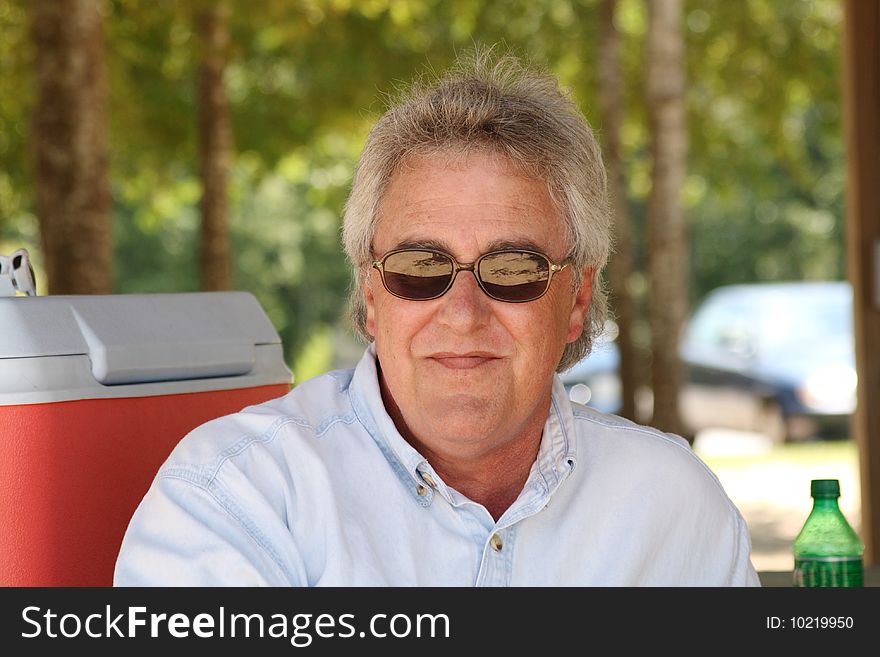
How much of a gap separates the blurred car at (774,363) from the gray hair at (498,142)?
484 inches

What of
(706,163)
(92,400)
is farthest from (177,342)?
(706,163)

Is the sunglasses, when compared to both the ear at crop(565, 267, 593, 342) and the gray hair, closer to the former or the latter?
the gray hair

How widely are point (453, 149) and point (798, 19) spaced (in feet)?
34.1

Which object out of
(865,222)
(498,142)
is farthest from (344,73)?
(498,142)

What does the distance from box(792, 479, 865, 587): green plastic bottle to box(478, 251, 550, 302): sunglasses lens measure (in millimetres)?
544

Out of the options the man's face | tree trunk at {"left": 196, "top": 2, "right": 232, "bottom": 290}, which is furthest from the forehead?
tree trunk at {"left": 196, "top": 2, "right": 232, "bottom": 290}

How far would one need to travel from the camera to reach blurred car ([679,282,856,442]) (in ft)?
50.2

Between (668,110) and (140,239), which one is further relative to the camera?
(140,239)

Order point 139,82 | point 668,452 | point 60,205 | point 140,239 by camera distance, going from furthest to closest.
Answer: point 140,239 → point 139,82 → point 60,205 → point 668,452

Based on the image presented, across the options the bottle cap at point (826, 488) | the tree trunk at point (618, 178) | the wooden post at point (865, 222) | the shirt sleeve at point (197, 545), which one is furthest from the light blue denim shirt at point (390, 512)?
the tree trunk at point (618, 178)

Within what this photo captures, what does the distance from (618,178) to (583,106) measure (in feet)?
12.6

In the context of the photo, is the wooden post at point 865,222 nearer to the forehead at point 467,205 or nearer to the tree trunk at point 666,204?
the tree trunk at point 666,204

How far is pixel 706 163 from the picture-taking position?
1298cm

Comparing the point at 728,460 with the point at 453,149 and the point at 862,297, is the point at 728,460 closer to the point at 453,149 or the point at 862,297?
the point at 862,297
